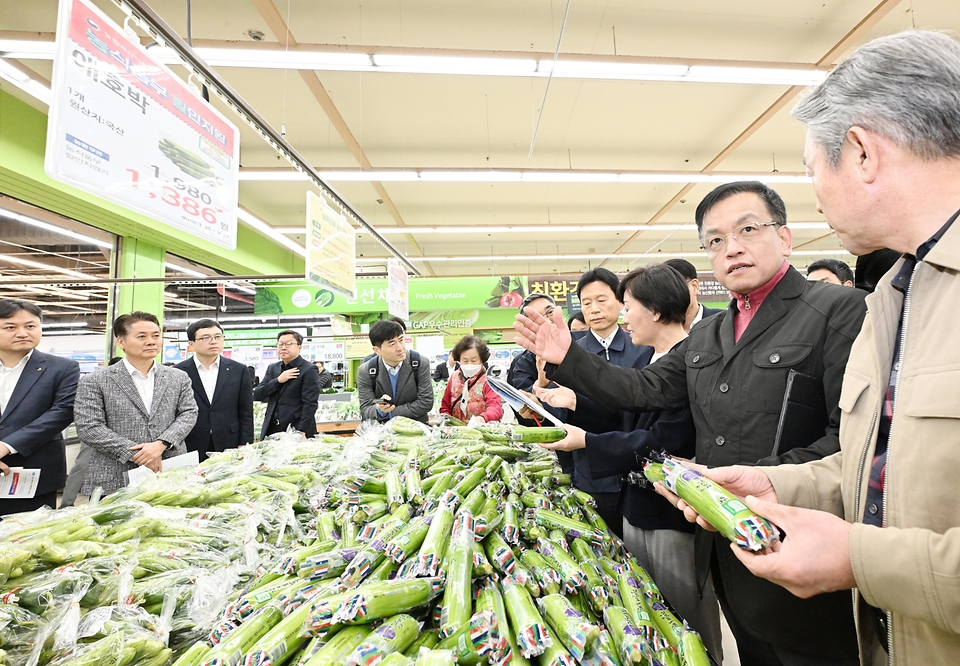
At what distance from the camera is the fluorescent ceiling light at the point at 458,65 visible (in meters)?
4.21

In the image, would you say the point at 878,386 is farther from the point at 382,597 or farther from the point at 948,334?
the point at 382,597

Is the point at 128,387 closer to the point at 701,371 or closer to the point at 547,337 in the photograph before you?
the point at 547,337

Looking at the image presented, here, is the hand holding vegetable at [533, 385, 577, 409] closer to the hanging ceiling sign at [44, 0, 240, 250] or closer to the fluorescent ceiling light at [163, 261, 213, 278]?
the hanging ceiling sign at [44, 0, 240, 250]

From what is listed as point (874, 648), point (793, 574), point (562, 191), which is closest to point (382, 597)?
point (793, 574)

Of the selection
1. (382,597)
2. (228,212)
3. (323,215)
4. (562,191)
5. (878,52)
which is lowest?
(382,597)

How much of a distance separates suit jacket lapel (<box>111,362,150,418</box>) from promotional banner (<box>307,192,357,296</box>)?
7.88 ft

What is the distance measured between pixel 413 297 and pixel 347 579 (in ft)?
33.3

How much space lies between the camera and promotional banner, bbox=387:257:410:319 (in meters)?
8.11

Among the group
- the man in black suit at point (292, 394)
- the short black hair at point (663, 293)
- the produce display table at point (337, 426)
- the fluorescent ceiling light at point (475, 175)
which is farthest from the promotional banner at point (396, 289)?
the short black hair at point (663, 293)

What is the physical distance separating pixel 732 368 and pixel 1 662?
209cm

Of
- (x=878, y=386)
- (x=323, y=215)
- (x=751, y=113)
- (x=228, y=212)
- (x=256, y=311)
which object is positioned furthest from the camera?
(x=256, y=311)

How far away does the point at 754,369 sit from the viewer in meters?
1.46

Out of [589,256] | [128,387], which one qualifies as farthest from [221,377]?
[589,256]

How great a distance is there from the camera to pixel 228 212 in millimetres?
3543
